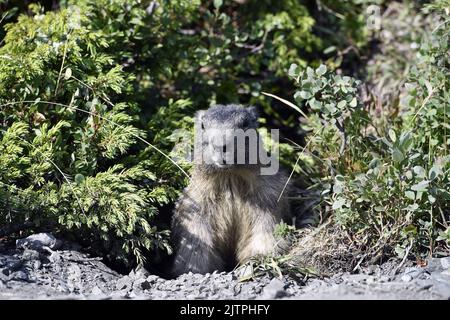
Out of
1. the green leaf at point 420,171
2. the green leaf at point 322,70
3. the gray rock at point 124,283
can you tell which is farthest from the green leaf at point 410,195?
the gray rock at point 124,283

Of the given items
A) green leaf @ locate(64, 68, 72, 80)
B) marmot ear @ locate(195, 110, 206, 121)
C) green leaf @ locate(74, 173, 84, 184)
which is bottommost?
green leaf @ locate(74, 173, 84, 184)

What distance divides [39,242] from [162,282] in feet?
3.65

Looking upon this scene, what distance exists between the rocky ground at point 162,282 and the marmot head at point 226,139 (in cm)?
102

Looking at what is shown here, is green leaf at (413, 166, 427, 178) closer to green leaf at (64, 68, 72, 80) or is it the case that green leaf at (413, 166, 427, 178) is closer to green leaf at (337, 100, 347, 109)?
green leaf at (337, 100, 347, 109)

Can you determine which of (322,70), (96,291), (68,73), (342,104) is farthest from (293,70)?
(96,291)

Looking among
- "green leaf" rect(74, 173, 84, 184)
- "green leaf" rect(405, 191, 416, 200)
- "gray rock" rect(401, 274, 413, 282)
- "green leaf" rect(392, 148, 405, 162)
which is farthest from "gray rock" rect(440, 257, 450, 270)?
"green leaf" rect(74, 173, 84, 184)

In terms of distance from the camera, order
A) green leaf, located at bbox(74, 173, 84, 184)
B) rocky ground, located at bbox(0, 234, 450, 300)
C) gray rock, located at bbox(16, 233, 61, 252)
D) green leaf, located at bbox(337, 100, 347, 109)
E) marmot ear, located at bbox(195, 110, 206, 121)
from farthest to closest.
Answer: marmot ear, located at bbox(195, 110, 206, 121), green leaf, located at bbox(337, 100, 347, 109), green leaf, located at bbox(74, 173, 84, 184), gray rock, located at bbox(16, 233, 61, 252), rocky ground, located at bbox(0, 234, 450, 300)

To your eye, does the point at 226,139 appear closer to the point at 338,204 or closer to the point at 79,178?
the point at 338,204

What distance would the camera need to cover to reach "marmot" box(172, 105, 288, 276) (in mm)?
6836

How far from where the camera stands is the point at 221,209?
702 cm

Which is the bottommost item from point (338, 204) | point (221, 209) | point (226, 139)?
point (221, 209)

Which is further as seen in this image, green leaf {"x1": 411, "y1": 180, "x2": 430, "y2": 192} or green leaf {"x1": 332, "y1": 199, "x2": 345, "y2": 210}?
green leaf {"x1": 332, "y1": 199, "x2": 345, "y2": 210}

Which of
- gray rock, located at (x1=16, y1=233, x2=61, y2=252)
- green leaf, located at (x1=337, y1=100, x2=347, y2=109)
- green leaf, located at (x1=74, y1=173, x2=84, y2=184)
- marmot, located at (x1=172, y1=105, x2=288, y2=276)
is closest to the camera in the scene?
gray rock, located at (x1=16, y1=233, x2=61, y2=252)

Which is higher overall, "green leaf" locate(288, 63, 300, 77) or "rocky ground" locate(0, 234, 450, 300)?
"green leaf" locate(288, 63, 300, 77)
